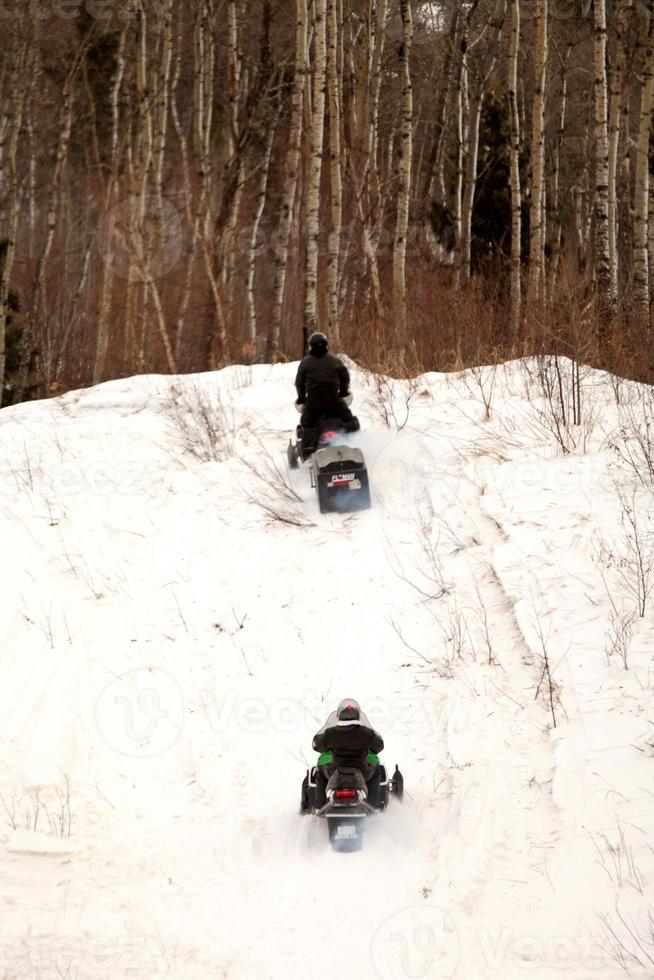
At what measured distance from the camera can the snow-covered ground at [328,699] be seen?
428 centimetres

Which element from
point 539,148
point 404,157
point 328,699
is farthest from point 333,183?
point 328,699

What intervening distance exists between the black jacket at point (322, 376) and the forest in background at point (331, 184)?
7.52ft

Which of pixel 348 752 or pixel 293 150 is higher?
pixel 293 150

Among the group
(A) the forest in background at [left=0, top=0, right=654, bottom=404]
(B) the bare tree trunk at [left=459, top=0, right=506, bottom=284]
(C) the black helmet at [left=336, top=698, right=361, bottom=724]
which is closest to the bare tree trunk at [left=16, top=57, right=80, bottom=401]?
(A) the forest in background at [left=0, top=0, right=654, bottom=404]

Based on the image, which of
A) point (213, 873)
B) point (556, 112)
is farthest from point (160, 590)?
point (556, 112)

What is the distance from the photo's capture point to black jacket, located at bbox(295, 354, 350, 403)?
9.38 meters

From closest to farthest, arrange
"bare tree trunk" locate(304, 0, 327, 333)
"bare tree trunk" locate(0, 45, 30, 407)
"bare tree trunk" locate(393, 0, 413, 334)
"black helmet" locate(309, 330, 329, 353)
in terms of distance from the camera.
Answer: "black helmet" locate(309, 330, 329, 353) < "bare tree trunk" locate(304, 0, 327, 333) < "bare tree trunk" locate(393, 0, 413, 334) < "bare tree trunk" locate(0, 45, 30, 407)

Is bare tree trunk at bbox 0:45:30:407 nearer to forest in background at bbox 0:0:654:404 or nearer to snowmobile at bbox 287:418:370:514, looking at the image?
forest in background at bbox 0:0:654:404

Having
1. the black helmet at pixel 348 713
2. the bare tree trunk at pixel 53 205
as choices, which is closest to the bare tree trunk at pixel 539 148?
the black helmet at pixel 348 713

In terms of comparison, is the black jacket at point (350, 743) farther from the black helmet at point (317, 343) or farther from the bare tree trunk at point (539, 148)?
the bare tree trunk at point (539, 148)

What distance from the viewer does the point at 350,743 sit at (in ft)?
16.6

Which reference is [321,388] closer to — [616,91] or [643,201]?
[643,201]

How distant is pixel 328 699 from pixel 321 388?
3828mm

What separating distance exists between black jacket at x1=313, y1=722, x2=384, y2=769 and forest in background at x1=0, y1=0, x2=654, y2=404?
543 cm
